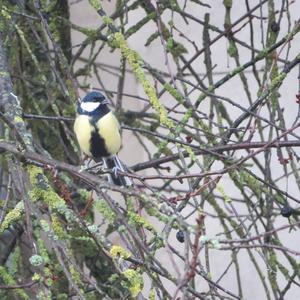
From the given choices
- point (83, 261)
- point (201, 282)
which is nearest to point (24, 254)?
point (83, 261)

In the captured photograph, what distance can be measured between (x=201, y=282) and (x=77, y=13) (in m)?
1.37

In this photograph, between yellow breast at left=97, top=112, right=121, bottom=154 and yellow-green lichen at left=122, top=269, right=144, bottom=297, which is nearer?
yellow-green lichen at left=122, top=269, right=144, bottom=297

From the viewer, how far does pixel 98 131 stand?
6.77ft

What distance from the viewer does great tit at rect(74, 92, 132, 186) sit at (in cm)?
206

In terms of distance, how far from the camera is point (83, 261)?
9.39 ft

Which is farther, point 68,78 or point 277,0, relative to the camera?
point 277,0

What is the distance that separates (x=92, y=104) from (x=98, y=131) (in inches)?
3.6

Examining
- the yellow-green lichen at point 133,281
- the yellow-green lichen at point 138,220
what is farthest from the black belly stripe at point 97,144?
the yellow-green lichen at point 133,281

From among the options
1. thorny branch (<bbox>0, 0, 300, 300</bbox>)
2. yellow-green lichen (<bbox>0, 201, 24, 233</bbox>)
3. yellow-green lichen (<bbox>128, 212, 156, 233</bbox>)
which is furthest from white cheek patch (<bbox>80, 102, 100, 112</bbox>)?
yellow-green lichen (<bbox>128, 212, 156, 233</bbox>)

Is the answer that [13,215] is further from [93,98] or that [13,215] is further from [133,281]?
[93,98]

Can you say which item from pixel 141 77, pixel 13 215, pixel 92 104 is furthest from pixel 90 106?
pixel 13 215

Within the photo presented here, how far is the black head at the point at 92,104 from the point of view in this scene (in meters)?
2.11

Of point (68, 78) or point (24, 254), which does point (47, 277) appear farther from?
point (24, 254)

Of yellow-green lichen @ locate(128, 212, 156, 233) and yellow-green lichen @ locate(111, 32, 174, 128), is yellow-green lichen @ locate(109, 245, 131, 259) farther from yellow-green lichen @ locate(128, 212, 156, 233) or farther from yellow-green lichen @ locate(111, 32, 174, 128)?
yellow-green lichen @ locate(111, 32, 174, 128)
